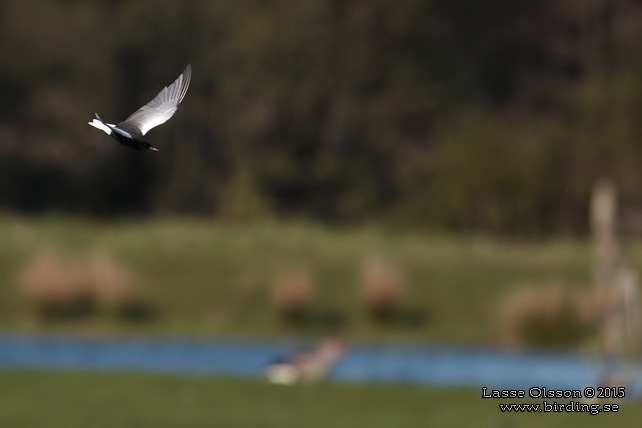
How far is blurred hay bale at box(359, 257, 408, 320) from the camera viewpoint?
23156 millimetres

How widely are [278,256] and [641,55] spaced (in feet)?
47.8

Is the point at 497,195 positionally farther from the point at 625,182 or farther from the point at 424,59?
the point at 424,59

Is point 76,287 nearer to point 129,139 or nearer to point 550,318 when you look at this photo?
point 550,318

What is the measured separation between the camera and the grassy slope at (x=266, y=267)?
23.2 meters

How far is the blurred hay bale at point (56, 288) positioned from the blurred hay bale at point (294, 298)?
8.75 ft

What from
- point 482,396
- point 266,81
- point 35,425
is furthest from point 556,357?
point 266,81

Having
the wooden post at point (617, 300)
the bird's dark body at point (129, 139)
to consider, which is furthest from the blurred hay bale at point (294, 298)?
the bird's dark body at point (129, 139)

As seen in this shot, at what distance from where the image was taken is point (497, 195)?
1313 inches

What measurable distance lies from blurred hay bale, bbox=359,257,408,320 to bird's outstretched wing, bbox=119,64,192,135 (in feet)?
57.7

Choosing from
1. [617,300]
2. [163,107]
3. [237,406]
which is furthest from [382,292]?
[163,107]

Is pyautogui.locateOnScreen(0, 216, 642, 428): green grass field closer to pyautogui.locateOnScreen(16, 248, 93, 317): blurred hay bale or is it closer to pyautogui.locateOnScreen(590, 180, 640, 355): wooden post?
pyautogui.locateOnScreen(16, 248, 93, 317): blurred hay bale

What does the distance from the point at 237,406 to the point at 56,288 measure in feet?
33.8

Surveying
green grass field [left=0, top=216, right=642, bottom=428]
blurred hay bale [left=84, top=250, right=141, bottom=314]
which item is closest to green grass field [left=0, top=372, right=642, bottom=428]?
green grass field [left=0, top=216, right=642, bottom=428]

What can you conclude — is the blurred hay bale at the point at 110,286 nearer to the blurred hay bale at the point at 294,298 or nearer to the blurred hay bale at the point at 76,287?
the blurred hay bale at the point at 76,287
